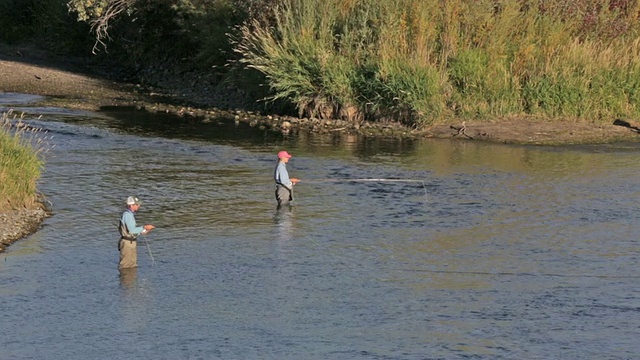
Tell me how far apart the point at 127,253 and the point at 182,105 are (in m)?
17.8

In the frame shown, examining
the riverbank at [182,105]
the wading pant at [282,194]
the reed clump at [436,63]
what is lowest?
the wading pant at [282,194]

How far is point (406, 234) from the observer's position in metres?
18.0

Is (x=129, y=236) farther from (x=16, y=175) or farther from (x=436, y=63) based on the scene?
(x=436, y=63)

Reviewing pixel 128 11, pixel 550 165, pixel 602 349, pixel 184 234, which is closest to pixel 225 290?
pixel 184 234

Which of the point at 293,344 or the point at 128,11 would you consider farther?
the point at 128,11

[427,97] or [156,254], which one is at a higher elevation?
[427,97]

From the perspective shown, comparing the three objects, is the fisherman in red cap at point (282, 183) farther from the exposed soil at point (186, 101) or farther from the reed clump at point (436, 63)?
the reed clump at point (436, 63)

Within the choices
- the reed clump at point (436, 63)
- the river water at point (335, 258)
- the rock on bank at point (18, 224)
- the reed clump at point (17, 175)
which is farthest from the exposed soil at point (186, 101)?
the rock on bank at point (18, 224)

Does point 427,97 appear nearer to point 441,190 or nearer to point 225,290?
point 441,190

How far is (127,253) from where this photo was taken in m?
15.6

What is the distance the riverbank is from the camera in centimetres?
2758

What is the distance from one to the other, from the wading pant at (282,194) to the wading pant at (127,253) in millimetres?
4534

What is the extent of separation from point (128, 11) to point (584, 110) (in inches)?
615

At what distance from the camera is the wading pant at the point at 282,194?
19.8 m
